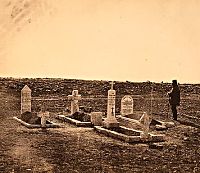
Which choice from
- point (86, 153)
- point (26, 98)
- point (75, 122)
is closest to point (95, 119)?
point (75, 122)

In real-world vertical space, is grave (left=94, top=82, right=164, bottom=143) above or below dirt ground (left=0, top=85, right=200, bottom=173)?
above

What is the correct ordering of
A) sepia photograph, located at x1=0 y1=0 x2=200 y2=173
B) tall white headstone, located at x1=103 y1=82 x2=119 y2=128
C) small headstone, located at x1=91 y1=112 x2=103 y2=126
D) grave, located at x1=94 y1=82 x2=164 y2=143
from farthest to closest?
sepia photograph, located at x1=0 y1=0 x2=200 y2=173, small headstone, located at x1=91 y1=112 x2=103 y2=126, tall white headstone, located at x1=103 y1=82 x2=119 y2=128, grave, located at x1=94 y1=82 x2=164 y2=143

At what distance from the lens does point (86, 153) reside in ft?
29.4

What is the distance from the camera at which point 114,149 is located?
9531 millimetres

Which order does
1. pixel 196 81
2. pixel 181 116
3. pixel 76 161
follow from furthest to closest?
pixel 196 81
pixel 181 116
pixel 76 161

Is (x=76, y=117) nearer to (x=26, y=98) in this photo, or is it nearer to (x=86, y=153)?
(x=26, y=98)

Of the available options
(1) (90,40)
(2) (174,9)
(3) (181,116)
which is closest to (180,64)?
(2) (174,9)

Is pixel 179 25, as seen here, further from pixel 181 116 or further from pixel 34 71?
pixel 181 116

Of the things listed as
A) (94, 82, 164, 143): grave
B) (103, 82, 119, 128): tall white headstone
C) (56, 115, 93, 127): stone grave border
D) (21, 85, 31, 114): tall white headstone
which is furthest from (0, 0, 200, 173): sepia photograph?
(94, 82, 164, 143): grave

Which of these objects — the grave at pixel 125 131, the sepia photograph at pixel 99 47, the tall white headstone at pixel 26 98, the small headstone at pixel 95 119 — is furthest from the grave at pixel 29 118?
the sepia photograph at pixel 99 47

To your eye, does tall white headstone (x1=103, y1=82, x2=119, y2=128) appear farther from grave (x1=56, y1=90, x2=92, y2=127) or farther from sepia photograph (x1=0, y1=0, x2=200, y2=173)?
sepia photograph (x1=0, y1=0, x2=200, y2=173)

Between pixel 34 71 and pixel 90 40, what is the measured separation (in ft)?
22.7

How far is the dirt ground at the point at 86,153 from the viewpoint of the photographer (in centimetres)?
768

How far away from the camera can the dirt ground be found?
768 centimetres
